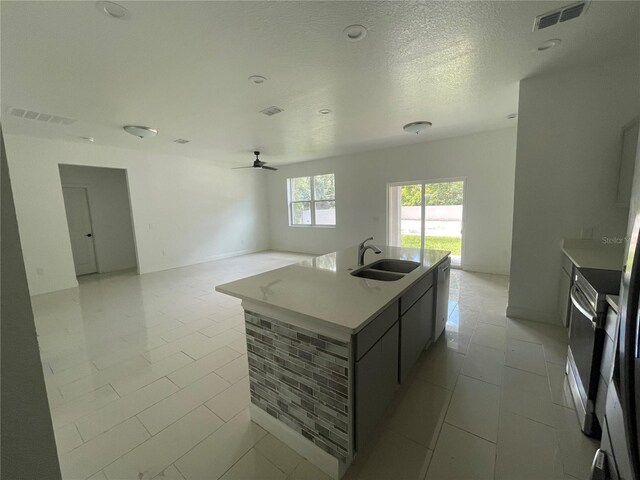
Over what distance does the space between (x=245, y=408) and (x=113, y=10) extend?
2.90 metres

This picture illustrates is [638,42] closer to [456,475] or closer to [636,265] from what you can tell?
[636,265]

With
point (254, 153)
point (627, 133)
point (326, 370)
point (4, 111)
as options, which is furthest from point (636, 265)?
point (254, 153)

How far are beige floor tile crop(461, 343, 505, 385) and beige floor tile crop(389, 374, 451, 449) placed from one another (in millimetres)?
392

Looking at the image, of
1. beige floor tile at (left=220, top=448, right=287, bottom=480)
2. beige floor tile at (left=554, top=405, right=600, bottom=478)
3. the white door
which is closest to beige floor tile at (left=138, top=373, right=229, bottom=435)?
beige floor tile at (left=220, top=448, right=287, bottom=480)

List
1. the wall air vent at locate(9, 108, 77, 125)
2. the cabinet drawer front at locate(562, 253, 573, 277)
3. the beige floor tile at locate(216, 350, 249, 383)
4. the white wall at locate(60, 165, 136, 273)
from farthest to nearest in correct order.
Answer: the white wall at locate(60, 165, 136, 273) → the wall air vent at locate(9, 108, 77, 125) → the cabinet drawer front at locate(562, 253, 573, 277) → the beige floor tile at locate(216, 350, 249, 383)

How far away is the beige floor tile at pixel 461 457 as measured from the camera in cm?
139

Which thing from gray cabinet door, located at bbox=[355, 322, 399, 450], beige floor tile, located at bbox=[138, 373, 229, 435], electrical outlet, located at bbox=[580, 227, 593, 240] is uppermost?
electrical outlet, located at bbox=[580, 227, 593, 240]

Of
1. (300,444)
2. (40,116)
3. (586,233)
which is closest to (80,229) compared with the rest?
(40,116)

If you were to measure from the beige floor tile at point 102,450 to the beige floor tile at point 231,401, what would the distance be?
439 millimetres

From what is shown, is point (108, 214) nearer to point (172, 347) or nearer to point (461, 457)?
point (172, 347)

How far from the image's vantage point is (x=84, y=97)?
2.92 m

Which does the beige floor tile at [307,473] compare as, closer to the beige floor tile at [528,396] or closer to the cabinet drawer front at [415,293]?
the cabinet drawer front at [415,293]

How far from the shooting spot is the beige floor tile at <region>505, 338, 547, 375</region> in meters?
2.23

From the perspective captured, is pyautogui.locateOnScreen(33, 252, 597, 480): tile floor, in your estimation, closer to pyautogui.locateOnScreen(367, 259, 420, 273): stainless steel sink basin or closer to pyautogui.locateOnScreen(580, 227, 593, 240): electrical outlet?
pyautogui.locateOnScreen(367, 259, 420, 273): stainless steel sink basin
